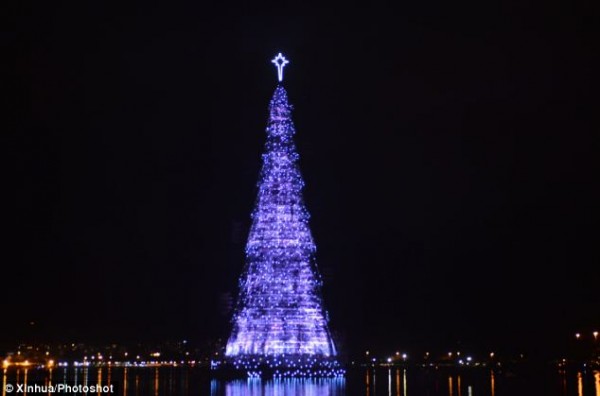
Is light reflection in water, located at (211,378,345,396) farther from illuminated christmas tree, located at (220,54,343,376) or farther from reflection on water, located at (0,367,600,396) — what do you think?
illuminated christmas tree, located at (220,54,343,376)

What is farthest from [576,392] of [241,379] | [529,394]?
[241,379]

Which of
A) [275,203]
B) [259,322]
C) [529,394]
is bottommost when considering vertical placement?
[529,394]

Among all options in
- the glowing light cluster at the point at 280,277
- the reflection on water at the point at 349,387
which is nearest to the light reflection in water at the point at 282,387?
the reflection on water at the point at 349,387

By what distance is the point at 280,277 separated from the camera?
225 feet

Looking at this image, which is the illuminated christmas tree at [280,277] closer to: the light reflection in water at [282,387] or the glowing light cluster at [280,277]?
the glowing light cluster at [280,277]

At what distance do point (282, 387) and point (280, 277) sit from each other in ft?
28.9

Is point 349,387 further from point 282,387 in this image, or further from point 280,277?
point 280,277

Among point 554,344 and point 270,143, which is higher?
point 270,143

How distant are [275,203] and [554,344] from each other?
163 ft

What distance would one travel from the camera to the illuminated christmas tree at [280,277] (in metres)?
68.7

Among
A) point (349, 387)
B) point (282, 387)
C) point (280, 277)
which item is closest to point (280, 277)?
point (280, 277)

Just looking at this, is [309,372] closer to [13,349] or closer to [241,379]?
[241,379]

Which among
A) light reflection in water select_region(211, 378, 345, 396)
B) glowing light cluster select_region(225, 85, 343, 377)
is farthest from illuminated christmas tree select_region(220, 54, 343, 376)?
light reflection in water select_region(211, 378, 345, 396)

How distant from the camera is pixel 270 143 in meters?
70.8
